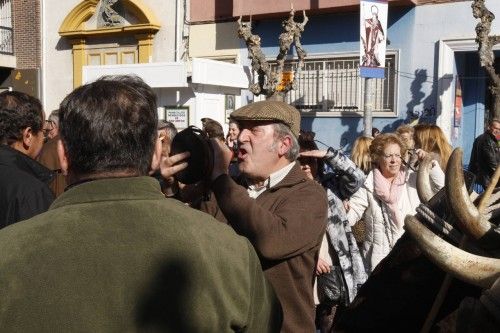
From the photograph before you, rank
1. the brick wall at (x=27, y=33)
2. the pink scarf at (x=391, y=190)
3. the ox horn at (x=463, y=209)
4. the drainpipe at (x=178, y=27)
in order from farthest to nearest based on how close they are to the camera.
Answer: the brick wall at (x=27, y=33) < the drainpipe at (x=178, y=27) < the pink scarf at (x=391, y=190) < the ox horn at (x=463, y=209)

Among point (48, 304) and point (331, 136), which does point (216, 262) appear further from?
point (331, 136)

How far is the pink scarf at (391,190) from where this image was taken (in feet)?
16.4

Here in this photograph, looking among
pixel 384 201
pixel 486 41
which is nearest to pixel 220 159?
pixel 384 201

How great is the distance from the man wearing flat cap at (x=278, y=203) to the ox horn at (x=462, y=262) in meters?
1.02

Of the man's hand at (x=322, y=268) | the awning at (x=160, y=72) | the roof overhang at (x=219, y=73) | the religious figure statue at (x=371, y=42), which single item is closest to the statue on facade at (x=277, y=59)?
the roof overhang at (x=219, y=73)

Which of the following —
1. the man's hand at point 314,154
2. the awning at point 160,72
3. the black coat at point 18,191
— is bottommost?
the black coat at point 18,191

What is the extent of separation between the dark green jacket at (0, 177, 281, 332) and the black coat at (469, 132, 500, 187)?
7.84 m

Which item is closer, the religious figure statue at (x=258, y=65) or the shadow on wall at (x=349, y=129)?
the religious figure statue at (x=258, y=65)

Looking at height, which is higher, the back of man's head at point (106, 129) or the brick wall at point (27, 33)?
the brick wall at point (27, 33)

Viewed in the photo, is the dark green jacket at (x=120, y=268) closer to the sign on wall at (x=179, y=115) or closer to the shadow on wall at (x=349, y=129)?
the sign on wall at (x=179, y=115)

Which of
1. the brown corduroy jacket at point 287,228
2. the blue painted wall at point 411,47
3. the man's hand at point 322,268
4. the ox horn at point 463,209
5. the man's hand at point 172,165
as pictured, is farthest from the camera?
the blue painted wall at point 411,47

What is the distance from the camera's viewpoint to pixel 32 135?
12.3 feet

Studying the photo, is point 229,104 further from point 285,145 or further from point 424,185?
point 424,185

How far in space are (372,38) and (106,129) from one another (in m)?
10.5
